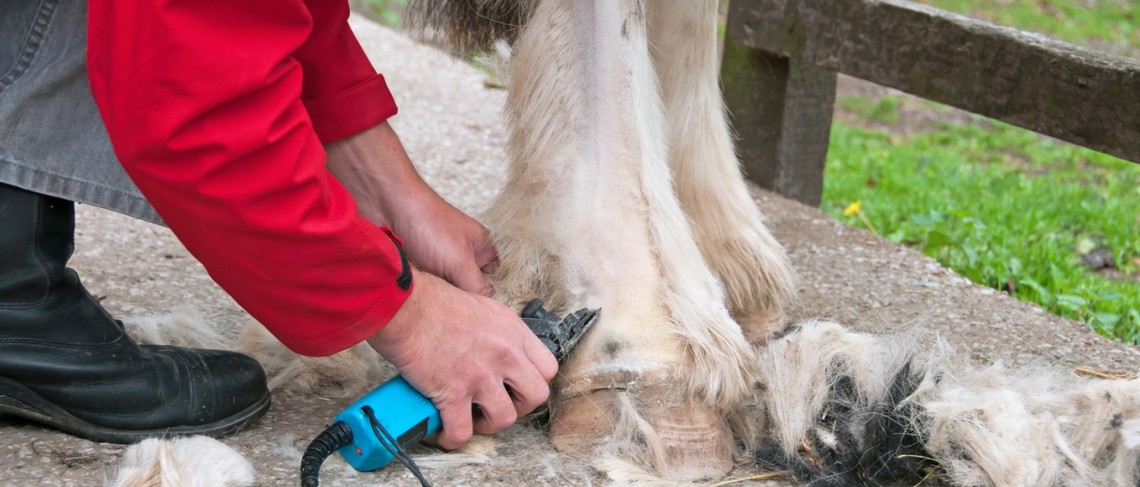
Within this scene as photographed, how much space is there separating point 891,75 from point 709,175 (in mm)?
980

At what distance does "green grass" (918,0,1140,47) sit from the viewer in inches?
272

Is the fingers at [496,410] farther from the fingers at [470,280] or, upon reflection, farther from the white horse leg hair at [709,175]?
the white horse leg hair at [709,175]

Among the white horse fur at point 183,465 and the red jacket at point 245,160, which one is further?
the white horse fur at point 183,465

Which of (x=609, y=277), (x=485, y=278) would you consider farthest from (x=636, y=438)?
(x=485, y=278)

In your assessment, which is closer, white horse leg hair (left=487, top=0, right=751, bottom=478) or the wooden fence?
white horse leg hair (left=487, top=0, right=751, bottom=478)

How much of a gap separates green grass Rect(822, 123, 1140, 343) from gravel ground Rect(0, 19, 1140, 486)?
1.00 ft

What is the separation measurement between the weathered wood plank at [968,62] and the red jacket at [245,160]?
56.1 inches

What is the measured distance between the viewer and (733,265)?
159cm

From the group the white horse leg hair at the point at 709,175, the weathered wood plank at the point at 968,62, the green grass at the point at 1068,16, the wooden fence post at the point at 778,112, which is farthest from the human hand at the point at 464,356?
the green grass at the point at 1068,16

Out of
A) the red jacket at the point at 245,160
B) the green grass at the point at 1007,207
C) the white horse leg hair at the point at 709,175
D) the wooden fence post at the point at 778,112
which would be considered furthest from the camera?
the wooden fence post at the point at 778,112

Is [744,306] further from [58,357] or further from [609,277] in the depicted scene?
[58,357]

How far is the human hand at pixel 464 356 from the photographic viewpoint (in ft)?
3.95

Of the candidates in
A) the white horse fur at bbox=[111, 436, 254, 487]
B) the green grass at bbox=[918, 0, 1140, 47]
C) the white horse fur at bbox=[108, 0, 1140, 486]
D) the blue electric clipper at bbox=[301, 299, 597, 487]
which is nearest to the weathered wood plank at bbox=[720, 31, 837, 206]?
the white horse fur at bbox=[108, 0, 1140, 486]

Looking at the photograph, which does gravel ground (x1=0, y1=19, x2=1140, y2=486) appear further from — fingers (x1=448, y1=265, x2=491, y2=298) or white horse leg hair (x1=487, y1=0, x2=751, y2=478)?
fingers (x1=448, y1=265, x2=491, y2=298)
